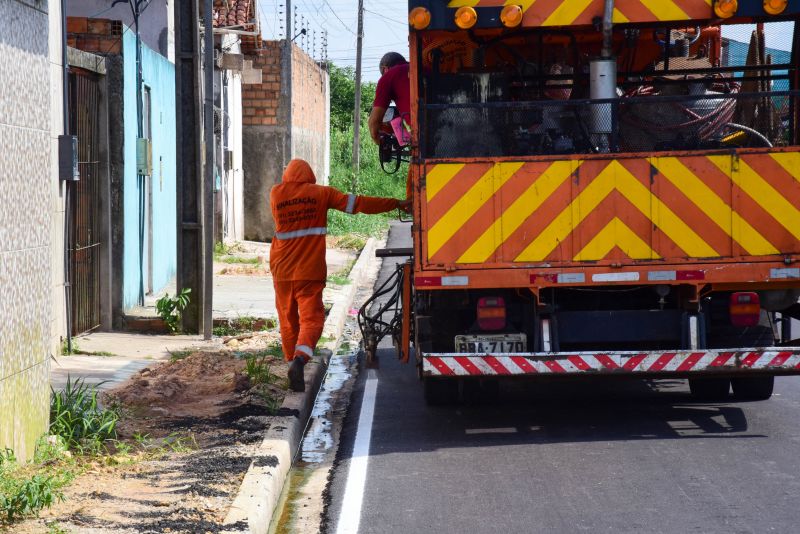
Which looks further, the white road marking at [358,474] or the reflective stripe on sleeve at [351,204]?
the reflective stripe on sleeve at [351,204]

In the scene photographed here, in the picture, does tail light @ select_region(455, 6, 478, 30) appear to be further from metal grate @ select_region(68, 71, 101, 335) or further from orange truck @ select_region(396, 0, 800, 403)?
metal grate @ select_region(68, 71, 101, 335)

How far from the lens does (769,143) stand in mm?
8328

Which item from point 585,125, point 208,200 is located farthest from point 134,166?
point 585,125

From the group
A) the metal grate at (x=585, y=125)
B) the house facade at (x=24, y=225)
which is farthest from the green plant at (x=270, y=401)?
the metal grate at (x=585, y=125)

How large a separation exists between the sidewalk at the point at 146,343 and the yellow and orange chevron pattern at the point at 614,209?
2.59 m

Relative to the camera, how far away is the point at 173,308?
1247 cm

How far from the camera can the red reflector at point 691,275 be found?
25.8ft

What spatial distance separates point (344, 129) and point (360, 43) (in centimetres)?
1445

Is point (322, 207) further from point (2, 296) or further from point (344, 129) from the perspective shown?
point (344, 129)

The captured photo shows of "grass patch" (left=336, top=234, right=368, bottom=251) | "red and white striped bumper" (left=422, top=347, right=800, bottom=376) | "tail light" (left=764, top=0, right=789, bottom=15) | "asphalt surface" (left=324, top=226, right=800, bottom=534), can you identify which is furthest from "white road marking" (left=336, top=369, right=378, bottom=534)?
"grass patch" (left=336, top=234, right=368, bottom=251)

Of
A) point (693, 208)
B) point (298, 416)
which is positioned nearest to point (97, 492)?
point (298, 416)

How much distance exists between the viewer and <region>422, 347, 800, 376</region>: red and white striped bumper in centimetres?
778

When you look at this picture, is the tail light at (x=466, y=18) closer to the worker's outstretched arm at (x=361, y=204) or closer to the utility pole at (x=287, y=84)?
the worker's outstretched arm at (x=361, y=204)

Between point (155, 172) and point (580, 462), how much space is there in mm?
9122
